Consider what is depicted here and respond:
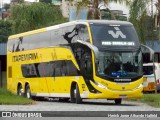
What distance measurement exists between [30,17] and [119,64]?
21083 mm

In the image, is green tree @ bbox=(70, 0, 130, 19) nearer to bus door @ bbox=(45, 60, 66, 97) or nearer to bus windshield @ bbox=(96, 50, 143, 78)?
bus door @ bbox=(45, 60, 66, 97)

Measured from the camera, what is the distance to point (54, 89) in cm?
2738

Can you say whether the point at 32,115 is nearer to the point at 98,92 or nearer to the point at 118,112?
the point at 118,112

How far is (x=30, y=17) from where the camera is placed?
43656 mm

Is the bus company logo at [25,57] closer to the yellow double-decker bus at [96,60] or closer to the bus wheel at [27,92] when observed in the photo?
the bus wheel at [27,92]

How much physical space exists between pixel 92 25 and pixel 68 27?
2.01 m

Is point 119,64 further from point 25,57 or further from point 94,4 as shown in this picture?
point 94,4

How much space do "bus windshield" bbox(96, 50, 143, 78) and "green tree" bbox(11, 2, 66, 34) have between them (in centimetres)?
2022

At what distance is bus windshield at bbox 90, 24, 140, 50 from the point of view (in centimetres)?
2368

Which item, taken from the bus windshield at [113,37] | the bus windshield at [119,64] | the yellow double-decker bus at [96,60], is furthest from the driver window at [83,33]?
the bus windshield at [119,64]

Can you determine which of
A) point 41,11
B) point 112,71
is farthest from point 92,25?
point 41,11

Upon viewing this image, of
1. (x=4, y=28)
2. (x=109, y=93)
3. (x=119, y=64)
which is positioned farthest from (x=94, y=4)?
(x=4, y=28)

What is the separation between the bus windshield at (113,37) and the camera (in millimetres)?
23680

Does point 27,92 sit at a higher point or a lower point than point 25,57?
A: lower
